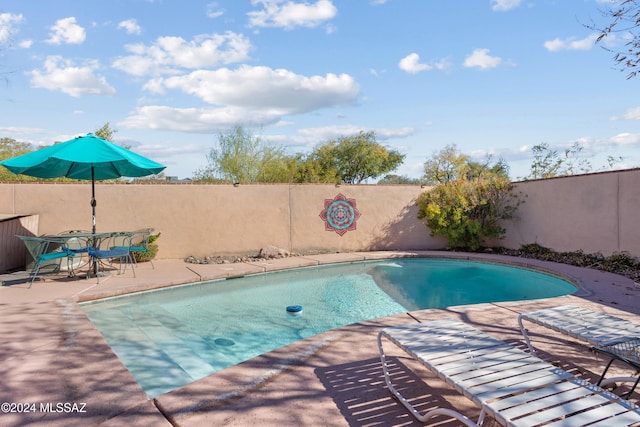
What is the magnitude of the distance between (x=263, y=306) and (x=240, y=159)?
10.9 meters

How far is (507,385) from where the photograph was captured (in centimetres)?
200

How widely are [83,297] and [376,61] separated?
9419 millimetres

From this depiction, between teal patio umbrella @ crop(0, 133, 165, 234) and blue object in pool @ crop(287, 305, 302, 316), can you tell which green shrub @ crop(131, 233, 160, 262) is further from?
blue object in pool @ crop(287, 305, 302, 316)

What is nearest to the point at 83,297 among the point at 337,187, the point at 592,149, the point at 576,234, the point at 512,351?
the point at 512,351

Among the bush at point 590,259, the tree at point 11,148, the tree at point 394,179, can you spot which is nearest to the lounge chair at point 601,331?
the bush at point 590,259

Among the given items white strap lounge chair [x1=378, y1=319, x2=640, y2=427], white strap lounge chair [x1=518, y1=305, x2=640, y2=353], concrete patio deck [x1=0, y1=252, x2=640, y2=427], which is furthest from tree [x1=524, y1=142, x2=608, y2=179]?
white strap lounge chair [x1=378, y1=319, x2=640, y2=427]

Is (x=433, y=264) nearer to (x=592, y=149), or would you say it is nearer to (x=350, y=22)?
(x=350, y=22)

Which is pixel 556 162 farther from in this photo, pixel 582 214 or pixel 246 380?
pixel 246 380

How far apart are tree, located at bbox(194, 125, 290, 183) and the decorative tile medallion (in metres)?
5.85

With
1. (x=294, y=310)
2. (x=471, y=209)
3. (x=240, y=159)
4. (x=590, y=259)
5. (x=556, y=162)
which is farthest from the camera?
(x=240, y=159)

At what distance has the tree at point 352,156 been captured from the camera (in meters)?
26.6

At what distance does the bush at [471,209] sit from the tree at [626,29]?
6876 millimetres

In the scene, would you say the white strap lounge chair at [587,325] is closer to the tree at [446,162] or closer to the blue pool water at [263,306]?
the blue pool water at [263,306]

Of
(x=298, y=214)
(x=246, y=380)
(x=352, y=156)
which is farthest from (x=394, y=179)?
(x=246, y=380)
